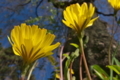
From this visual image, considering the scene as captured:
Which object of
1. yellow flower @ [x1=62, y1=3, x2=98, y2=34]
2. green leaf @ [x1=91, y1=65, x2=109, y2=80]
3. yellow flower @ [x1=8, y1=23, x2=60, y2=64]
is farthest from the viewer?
green leaf @ [x1=91, y1=65, x2=109, y2=80]

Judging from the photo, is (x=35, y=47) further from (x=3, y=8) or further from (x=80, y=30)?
(x=3, y=8)

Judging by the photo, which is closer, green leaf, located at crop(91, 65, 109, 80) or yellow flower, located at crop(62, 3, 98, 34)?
yellow flower, located at crop(62, 3, 98, 34)

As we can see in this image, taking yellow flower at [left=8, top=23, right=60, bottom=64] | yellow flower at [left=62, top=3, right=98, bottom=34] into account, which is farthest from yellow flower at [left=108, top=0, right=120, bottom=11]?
yellow flower at [left=8, top=23, right=60, bottom=64]

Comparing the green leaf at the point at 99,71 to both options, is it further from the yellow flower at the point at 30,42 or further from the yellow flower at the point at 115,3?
the yellow flower at the point at 30,42

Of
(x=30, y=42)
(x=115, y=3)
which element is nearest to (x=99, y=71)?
(x=115, y=3)

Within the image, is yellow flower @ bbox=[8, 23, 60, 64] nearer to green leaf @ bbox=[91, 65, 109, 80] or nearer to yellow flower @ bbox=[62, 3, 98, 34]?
yellow flower @ bbox=[62, 3, 98, 34]

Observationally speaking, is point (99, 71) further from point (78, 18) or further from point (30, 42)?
point (30, 42)

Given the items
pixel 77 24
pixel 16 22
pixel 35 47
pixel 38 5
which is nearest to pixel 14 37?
pixel 35 47
